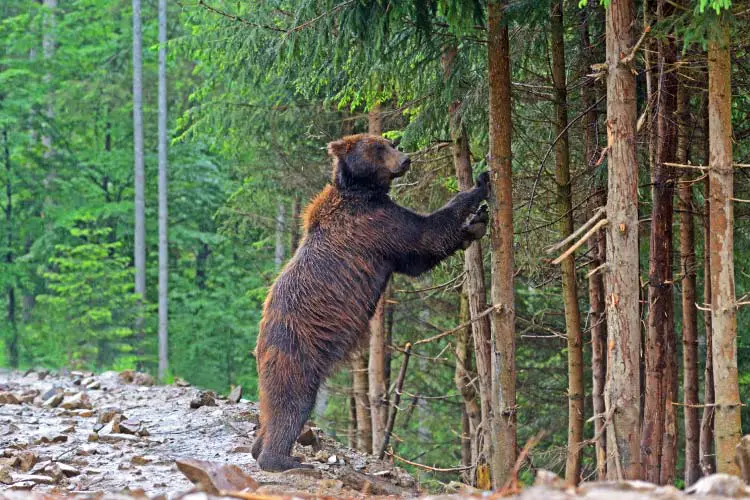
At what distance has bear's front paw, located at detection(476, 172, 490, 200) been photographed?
319 inches

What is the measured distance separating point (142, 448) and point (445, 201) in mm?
6697

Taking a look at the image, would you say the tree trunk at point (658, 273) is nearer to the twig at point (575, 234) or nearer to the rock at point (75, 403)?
the twig at point (575, 234)

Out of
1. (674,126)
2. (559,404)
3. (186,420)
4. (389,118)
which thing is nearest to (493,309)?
(674,126)

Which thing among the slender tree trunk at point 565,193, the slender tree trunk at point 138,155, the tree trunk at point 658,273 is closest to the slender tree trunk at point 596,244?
the slender tree trunk at point 565,193

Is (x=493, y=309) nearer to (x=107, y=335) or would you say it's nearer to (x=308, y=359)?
(x=308, y=359)

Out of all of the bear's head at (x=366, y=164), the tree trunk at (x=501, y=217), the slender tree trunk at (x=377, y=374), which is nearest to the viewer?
the tree trunk at (x=501, y=217)

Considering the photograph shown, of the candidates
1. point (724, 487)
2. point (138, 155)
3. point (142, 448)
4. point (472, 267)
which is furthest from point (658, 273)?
point (138, 155)

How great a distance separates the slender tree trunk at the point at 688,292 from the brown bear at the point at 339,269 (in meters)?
2.79

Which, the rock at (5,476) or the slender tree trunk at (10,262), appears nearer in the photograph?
the rock at (5,476)

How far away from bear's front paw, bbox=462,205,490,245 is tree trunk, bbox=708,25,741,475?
2036 mm

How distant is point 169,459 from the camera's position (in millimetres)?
8953

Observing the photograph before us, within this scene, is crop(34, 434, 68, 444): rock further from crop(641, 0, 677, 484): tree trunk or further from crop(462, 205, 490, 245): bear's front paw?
crop(641, 0, 677, 484): tree trunk

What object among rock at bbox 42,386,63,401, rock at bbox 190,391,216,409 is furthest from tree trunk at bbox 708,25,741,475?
rock at bbox 42,386,63,401

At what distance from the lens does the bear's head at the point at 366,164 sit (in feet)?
29.2
